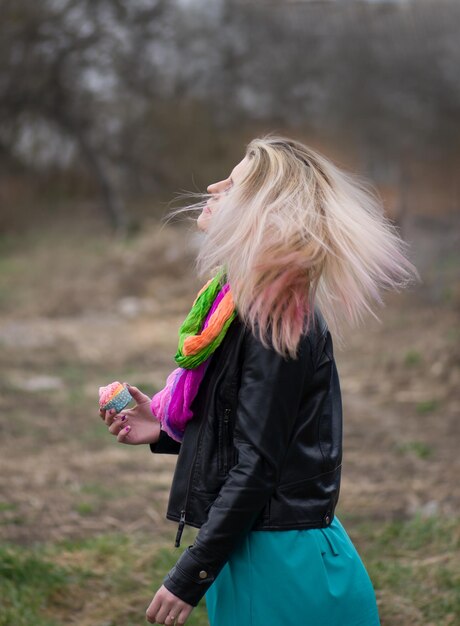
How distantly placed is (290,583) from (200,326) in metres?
0.60

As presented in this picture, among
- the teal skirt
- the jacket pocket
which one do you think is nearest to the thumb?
the jacket pocket

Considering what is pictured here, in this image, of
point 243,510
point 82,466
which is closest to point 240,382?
point 243,510

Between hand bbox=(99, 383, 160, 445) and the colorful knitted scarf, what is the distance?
135mm

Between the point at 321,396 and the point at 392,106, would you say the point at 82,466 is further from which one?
the point at 392,106

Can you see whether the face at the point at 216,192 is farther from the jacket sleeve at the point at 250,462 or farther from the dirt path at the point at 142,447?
the dirt path at the point at 142,447

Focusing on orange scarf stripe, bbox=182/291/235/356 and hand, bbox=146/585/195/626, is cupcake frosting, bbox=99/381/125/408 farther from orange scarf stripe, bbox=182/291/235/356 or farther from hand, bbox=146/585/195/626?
hand, bbox=146/585/195/626

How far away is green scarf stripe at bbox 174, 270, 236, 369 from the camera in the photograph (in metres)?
1.91

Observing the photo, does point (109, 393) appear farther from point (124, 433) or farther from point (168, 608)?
point (168, 608)

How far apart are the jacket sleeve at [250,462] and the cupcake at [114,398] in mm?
368

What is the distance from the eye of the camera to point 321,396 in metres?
1.94

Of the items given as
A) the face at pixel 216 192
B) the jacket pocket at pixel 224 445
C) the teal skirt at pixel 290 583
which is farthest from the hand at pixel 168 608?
the face at pixel 216 192

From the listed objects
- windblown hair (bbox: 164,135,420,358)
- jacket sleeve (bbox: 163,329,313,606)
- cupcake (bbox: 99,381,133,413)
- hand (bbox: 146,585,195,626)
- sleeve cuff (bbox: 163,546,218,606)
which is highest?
windblown hair (bbox: 164,135,420,358)

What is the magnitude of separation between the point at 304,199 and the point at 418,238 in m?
8.49

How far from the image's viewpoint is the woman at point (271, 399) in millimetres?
1821
